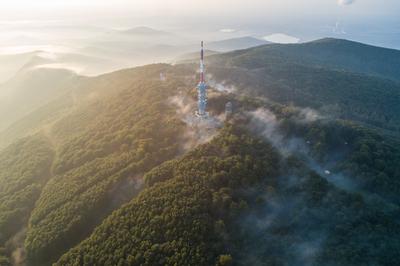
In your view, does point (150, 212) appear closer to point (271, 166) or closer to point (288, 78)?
point (271, 166)

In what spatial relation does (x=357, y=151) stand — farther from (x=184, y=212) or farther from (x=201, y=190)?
(x=184, y=212)

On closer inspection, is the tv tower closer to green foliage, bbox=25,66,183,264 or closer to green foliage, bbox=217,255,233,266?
green foliage, bbox=25,66,183,264

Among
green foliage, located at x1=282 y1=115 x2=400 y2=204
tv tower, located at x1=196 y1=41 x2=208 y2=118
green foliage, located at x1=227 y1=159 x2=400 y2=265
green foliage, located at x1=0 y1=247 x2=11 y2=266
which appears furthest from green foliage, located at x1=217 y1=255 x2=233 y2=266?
tv tower, located at x1=196 y1=41 x2=208 y2=118

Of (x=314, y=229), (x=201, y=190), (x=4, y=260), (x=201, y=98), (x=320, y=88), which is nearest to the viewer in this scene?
(x=314, y=229)

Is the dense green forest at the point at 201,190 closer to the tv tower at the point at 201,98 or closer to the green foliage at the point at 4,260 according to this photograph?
the green foliage at the point at 4,260

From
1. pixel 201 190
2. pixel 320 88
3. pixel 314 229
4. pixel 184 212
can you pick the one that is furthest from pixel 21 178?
pixel 320 88

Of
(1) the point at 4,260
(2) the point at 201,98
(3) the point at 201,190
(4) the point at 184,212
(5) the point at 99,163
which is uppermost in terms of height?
(2) the point at 201,98
